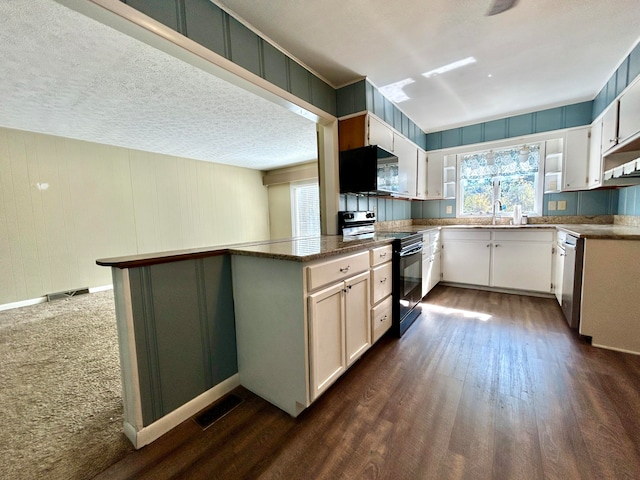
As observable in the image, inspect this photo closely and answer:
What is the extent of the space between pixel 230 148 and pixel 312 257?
424cm

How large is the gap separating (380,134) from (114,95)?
2784 millimetres

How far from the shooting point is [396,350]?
7.18 feet

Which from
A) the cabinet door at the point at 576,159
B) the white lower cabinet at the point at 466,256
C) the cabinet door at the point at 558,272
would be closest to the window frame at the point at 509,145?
the cabinet door at the point at 576,159

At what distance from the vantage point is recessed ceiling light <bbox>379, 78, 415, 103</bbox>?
8.99ft

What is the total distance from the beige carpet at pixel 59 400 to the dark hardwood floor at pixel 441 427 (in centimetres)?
22

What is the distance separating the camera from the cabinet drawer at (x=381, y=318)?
82.0 inches

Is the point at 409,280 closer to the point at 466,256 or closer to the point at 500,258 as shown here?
the point at 466,256

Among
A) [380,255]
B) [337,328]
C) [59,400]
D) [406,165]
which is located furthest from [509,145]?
[59,400]

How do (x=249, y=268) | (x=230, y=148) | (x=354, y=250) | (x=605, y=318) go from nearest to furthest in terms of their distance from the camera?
(x=249, y=268)
(x=354, y=250)
(x=605, y=318)
(x=230, y=148)

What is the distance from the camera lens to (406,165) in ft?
11.6

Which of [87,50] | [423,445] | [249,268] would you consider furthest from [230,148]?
[423,445]

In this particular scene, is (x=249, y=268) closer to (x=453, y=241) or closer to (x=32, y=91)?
(x=32, y=91)

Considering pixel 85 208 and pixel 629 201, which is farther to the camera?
pixel 85 208

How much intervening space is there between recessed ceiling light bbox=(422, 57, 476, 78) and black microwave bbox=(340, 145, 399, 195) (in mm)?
837
